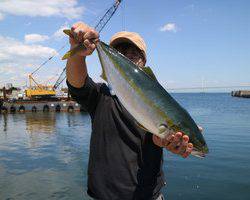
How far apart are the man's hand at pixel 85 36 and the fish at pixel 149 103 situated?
326mm

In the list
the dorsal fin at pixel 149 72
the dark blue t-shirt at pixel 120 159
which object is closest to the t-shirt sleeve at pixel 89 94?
the dark blue t-shirt at pixel 120 159

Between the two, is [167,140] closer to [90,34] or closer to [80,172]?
[90,34]

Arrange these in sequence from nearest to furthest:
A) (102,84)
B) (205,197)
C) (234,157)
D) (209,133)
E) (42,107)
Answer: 1. (102,84)
2. (205,197)
3. (234,157)
4. (209,133)
5. (42,107)

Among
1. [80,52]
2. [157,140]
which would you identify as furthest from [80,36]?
[157,140]

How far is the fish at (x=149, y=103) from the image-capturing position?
3.72 meters

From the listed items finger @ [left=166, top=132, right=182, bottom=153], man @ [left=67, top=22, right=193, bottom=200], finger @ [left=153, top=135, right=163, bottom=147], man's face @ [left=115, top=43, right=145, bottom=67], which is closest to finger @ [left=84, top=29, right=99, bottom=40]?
man @ [left=67, top=22, right=193, bottom=200]

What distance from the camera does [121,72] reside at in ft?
13.3

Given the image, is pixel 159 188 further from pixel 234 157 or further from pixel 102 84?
pixel 234 157

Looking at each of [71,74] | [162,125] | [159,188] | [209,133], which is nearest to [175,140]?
[162,125]

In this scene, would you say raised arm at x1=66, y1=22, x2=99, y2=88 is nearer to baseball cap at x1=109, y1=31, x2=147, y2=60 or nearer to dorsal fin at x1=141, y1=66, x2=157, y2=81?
baseball cap at x1=109, y1=31, x2=147, y2=60

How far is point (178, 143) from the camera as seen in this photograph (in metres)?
3.82

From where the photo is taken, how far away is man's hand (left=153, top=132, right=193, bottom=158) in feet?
12.3

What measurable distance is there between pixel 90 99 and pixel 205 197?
1176cm

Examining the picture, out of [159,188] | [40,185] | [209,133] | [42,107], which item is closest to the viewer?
[159,188]
